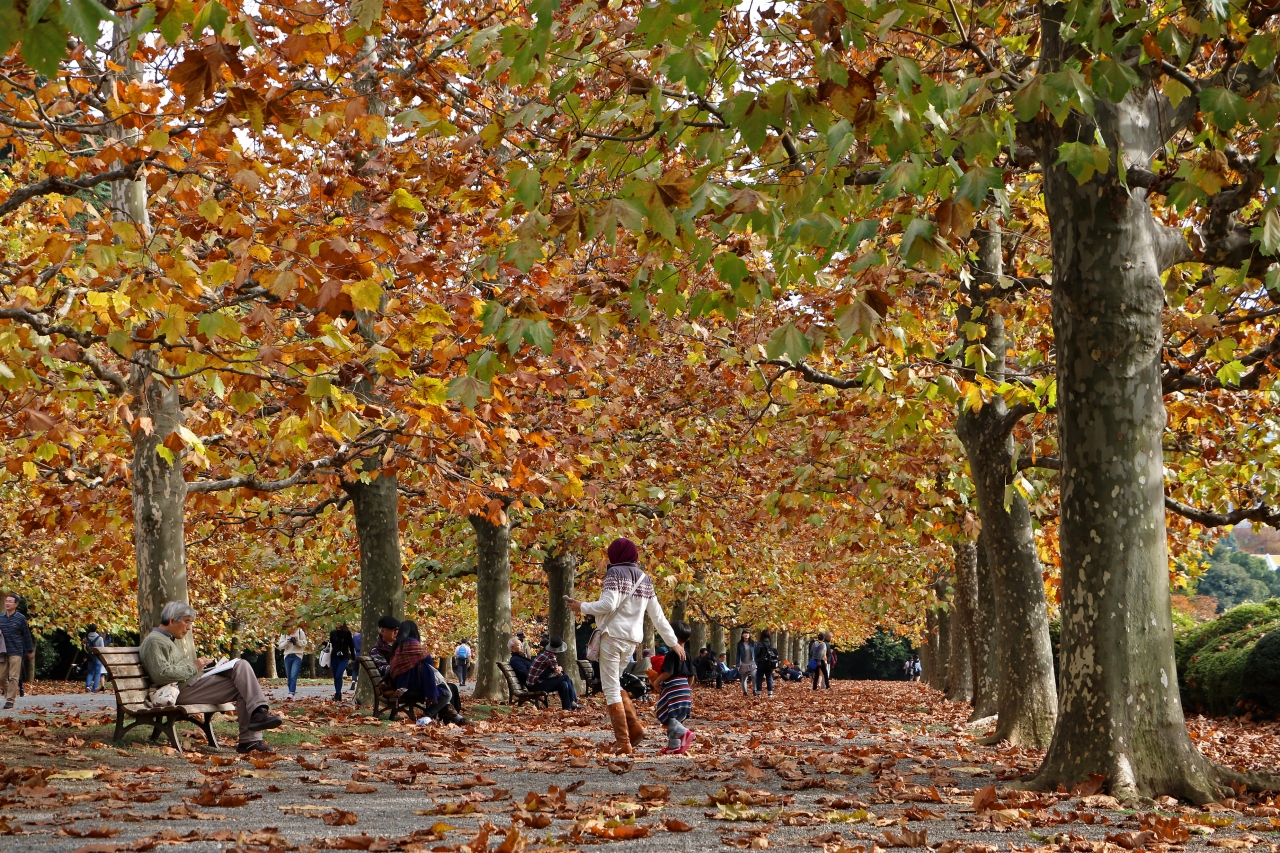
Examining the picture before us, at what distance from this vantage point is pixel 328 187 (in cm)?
894

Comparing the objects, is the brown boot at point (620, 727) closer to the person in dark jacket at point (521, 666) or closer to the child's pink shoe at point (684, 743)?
the child's pink shoe at point (684, 743)

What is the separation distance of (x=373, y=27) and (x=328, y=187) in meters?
1.99

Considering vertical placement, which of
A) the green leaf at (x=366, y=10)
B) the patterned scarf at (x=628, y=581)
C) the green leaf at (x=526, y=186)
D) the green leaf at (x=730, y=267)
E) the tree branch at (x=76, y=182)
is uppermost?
the green leaf at (x=366, y=10)

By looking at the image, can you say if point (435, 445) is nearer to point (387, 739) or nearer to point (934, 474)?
point (387, 739)

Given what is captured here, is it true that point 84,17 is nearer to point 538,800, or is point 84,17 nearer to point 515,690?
point 538,800

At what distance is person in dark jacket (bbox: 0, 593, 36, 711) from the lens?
18.3 m

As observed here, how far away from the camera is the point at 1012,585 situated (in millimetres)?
12414

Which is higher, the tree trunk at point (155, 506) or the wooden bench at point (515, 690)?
the tree trunk at point (155, 506)

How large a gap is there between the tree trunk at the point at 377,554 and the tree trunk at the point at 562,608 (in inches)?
347

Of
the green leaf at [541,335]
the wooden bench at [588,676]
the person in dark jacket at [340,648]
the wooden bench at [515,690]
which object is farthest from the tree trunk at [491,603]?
the green leaf at [541,335]

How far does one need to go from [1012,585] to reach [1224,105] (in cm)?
729

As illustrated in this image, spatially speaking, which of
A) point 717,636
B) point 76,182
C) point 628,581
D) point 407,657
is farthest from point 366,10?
point 717,636

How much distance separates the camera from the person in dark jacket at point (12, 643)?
1831cm

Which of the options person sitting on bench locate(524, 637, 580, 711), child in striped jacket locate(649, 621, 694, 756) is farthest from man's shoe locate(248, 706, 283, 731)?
person sitting on bench locate(524, 637, 580, 711)
